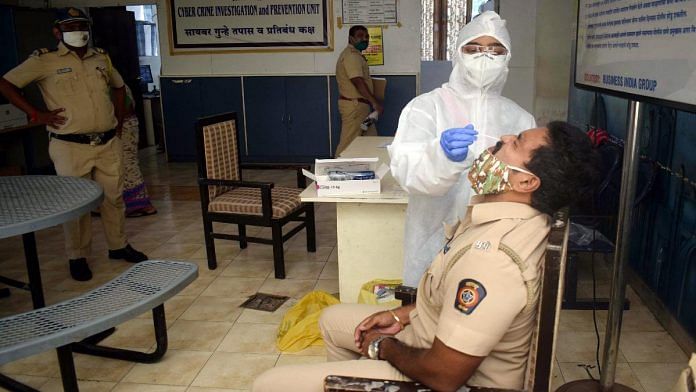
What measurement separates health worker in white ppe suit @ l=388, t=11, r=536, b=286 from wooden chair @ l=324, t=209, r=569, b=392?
65 cm

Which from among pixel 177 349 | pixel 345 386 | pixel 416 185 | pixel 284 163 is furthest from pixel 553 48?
pixel 284 163

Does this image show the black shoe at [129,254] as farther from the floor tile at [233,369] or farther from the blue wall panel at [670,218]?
the blue wall panel at [670,218]

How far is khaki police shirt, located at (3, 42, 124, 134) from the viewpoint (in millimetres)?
3295

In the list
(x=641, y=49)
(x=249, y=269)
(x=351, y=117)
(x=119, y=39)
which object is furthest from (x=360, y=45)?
(x=641, y=49)

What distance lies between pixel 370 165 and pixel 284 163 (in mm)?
4282

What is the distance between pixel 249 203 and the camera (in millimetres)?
3377

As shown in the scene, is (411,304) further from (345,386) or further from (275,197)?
(275,197)

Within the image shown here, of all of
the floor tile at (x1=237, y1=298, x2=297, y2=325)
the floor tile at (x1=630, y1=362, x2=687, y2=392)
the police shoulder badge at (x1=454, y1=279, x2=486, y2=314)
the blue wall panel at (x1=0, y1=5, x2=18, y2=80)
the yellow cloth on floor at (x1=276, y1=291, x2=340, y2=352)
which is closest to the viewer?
the police shoulder badge at (x1=454, y1=279, x2=486, y2=314)

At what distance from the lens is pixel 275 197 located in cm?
354

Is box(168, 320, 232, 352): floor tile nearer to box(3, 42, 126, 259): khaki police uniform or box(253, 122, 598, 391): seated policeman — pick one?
box(3, 42, 126, 259): khaki police uniform

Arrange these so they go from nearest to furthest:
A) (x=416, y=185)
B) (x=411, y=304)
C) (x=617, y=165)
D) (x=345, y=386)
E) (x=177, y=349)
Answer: (x=345, y=386), (x=411, y=304), (x=416, y=185), (x=177, y=349), (x=617, y=165)

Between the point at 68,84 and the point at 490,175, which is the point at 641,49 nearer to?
the point at 490,175

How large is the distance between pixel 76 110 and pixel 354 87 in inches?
116

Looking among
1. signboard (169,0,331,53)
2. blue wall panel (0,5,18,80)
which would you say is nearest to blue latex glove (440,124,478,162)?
signboard (169,0,331,53)
